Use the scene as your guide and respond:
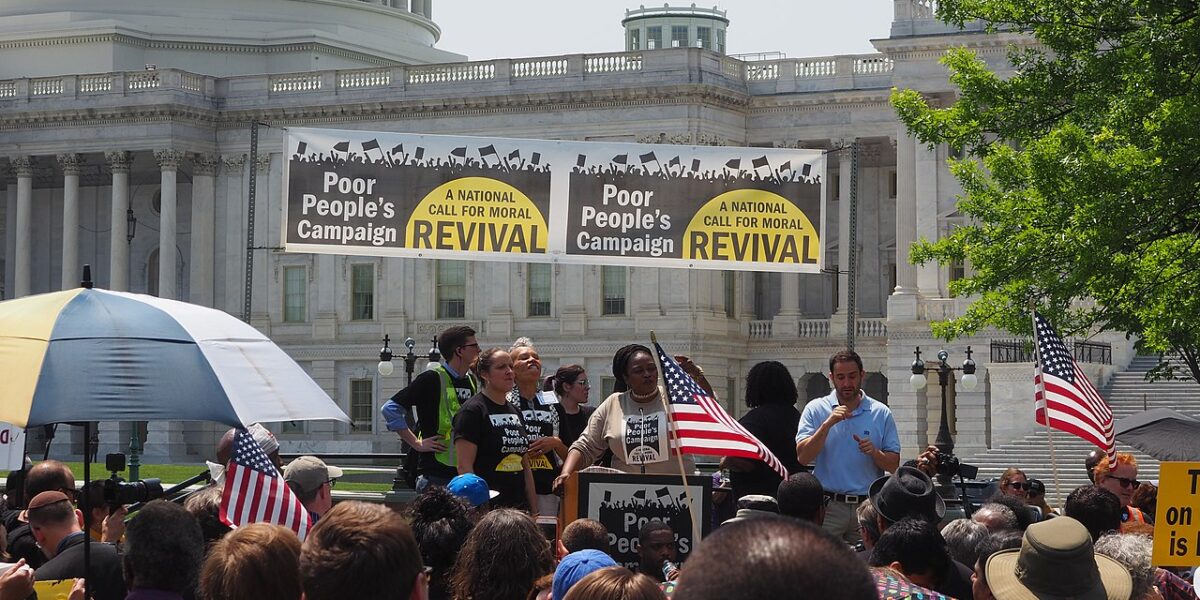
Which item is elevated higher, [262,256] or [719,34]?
[719,34]

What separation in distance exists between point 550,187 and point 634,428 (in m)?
9.11

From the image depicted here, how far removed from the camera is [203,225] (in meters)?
70.1

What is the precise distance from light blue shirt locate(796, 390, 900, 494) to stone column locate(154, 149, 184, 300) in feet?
188

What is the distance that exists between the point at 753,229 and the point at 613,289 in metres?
44.5

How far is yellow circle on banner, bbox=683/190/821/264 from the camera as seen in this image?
2230 centimetres

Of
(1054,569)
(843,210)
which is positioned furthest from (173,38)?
(1054,569)

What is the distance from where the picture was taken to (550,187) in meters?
21.9

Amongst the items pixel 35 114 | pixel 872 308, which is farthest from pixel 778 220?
pixel 35 114

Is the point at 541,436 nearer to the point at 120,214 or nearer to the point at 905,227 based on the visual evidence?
the point at 905,227

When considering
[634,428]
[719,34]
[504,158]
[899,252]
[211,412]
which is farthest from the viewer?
[719,34]

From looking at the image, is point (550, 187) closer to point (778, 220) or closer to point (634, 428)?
point (778, 220)

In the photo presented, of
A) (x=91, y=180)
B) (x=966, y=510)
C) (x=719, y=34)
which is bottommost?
(x=966, y=510)

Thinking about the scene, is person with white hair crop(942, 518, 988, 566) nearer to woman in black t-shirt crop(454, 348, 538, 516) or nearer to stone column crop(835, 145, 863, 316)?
woman in black t-shirt crop(454, 348, 538, 516)

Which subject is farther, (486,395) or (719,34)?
(719,34)
